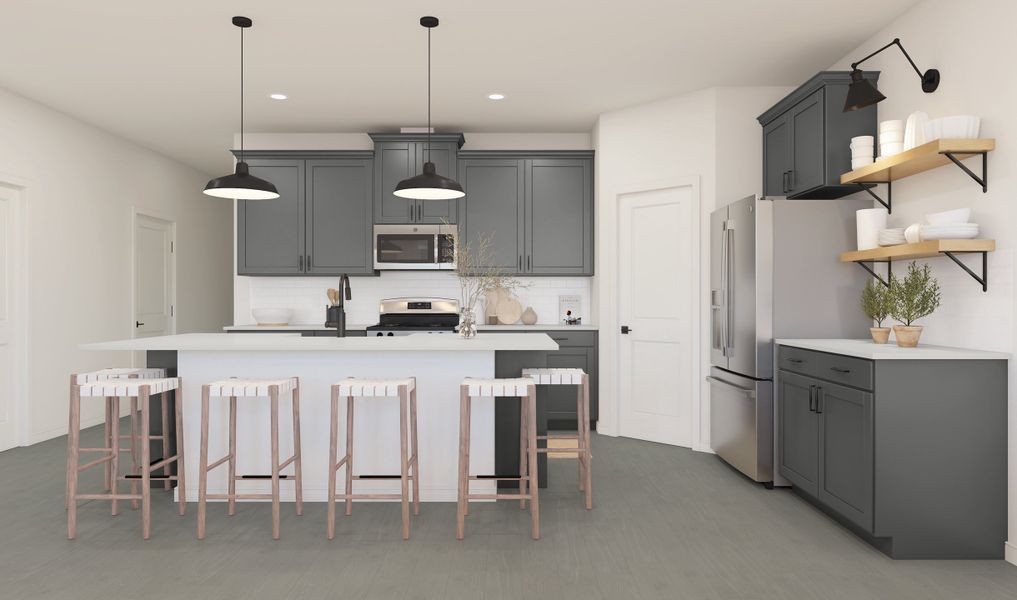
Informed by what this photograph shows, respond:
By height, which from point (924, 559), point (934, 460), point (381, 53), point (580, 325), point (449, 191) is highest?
point (381, 53)

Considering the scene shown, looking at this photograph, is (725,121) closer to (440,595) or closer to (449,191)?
(449,191)

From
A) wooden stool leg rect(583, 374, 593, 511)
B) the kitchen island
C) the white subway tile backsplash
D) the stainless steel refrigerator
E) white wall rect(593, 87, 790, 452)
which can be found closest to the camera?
wooden stool leg rect(583, 374, 593, 511)

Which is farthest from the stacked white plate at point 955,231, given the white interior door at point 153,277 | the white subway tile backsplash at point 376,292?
the white interior door at point 153,277

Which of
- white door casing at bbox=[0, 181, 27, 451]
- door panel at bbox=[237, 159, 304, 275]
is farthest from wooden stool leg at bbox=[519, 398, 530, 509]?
white door casing at bbox=[0, 181, 27, 451]

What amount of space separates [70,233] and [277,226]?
5.57 feet

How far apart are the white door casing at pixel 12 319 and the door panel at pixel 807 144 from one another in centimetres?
579

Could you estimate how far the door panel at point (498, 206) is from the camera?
19.6 feet

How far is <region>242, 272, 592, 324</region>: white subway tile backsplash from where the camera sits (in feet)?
20.5

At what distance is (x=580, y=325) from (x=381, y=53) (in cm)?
289

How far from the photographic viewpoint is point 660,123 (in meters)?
5.19

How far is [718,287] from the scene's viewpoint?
14.7ft

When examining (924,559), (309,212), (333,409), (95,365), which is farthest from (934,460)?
(95,365)

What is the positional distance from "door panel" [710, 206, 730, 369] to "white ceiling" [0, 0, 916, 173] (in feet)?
3.64

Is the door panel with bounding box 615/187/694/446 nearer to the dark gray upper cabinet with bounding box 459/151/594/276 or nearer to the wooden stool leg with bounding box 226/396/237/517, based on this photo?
the dark gray upper cabinet with bounding box 459/151/594/276
